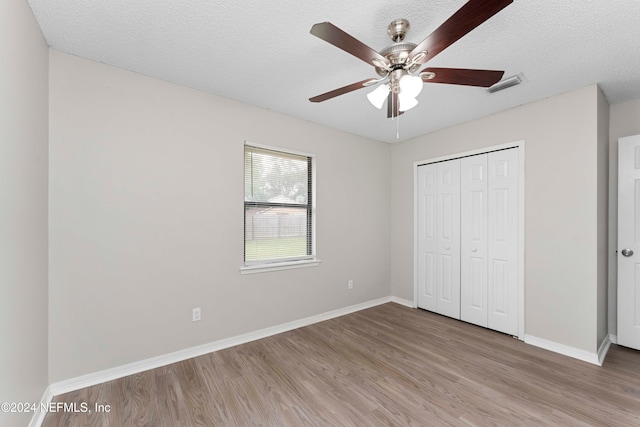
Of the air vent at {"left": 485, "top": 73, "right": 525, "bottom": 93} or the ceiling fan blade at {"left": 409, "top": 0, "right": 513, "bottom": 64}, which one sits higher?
the air vent at {"left": 485, "top": 73, "right": 525, "bottom": 93}

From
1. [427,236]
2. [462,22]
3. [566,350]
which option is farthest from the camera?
[427,236]

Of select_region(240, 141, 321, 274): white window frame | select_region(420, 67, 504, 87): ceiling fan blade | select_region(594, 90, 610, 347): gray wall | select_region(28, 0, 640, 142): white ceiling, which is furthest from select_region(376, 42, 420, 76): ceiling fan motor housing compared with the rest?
select_region(594, 90, 610, 347): gray wall

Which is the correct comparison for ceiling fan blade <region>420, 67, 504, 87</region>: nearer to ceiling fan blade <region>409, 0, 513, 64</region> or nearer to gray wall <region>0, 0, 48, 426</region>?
ceiling fan blade <region>409, 0, 513, 64</region>

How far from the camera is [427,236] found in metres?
3.85

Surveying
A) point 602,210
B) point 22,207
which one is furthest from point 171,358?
point 602,210

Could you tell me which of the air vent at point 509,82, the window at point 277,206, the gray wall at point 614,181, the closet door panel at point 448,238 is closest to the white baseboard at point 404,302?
the closet door panel at point 448,238

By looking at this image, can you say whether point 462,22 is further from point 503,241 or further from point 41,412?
point 41,412

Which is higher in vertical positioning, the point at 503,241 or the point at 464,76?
the point at 464,76

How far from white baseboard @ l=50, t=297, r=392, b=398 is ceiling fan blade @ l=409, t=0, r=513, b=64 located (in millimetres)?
2869

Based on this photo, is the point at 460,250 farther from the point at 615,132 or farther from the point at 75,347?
the point at 75,347

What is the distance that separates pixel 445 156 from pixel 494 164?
606mm

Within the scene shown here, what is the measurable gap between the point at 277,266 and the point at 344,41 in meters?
2.35

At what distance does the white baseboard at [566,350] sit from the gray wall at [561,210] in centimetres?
4

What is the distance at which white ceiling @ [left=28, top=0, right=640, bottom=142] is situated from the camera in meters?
1.58
